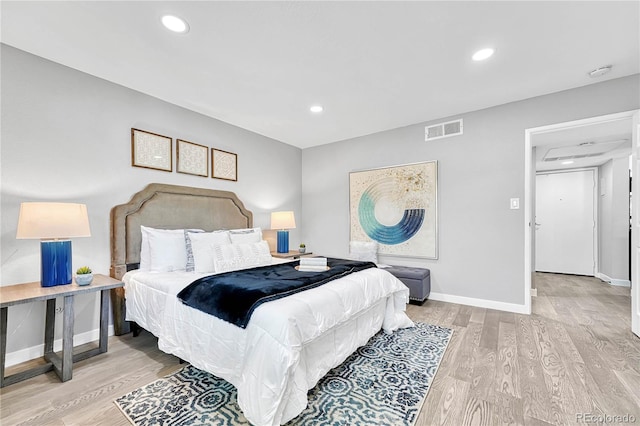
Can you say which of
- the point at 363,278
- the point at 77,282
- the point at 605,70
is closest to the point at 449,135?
the point at 605,70

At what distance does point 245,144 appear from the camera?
171 inches

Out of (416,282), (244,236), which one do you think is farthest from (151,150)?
(416,282)

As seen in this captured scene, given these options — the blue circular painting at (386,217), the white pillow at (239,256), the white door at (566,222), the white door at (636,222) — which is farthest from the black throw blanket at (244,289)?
the white door at (566,222)

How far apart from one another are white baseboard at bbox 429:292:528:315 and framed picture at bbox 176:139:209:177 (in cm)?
371

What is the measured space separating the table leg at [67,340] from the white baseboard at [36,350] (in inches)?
24.2

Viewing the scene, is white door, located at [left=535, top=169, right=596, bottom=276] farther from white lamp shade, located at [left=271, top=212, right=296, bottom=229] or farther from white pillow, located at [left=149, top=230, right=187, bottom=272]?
white pillow, located at [left=149, top=230, right=187, bottom=272]

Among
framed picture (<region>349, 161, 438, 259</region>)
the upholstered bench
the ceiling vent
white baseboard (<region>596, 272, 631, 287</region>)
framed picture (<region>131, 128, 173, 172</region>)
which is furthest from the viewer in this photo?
white baseboard (<region>596, 272, 631, 287</region>)

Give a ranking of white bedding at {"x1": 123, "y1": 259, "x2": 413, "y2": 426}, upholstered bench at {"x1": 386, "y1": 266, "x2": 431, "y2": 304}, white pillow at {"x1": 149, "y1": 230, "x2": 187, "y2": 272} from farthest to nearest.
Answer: upholstered bench at {"x1": 386, "y1": 266, "x2": 431, "y2": 304} → white pillow at {"x1": 149, "y1": 230, "x2": 187, "y2": 272} → white bedding at {"x1": 123, "y1": 259, "x2": 413, "y2": 426}

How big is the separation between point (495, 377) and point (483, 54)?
266 centimetres

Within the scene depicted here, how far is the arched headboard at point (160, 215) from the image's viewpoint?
9.35 ft

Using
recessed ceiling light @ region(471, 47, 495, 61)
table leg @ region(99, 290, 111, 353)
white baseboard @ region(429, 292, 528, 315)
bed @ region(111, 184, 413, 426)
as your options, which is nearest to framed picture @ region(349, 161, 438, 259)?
white baseboard @ region(429, 292, 528, 315)

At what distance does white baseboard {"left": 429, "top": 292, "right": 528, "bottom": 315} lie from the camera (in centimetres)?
340

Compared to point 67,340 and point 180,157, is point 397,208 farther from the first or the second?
point 67,340

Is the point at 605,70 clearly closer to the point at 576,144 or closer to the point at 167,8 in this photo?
the point at 576,144
